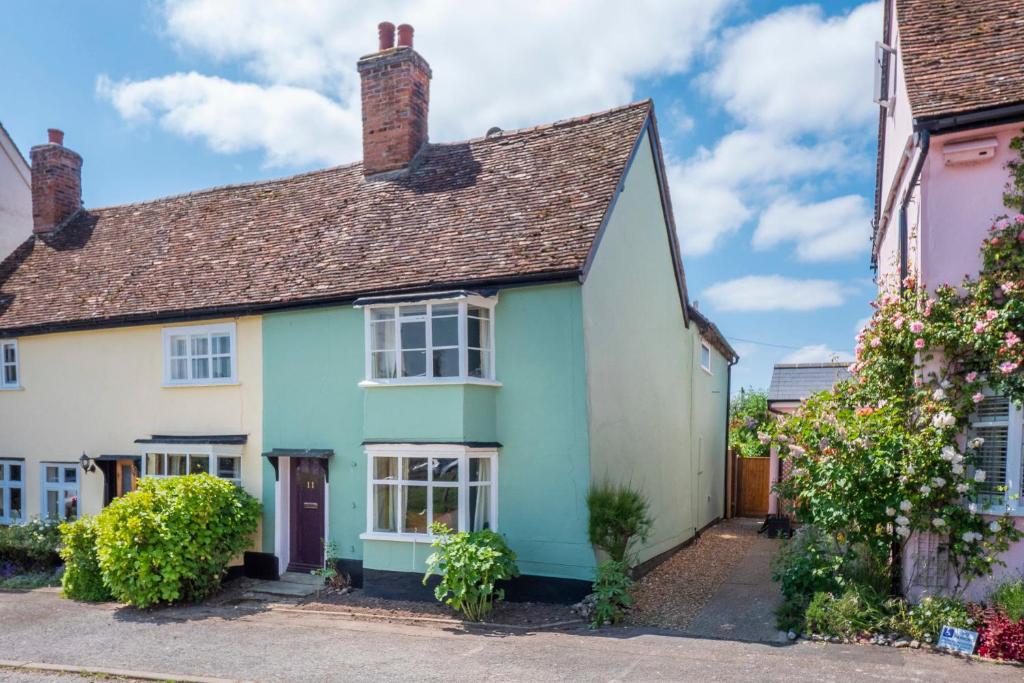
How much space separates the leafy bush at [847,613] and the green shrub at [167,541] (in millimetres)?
8667

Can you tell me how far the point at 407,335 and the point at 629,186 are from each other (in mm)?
4596

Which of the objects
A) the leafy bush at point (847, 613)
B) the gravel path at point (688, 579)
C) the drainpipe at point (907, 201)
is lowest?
the gravel path at point (688, 579)

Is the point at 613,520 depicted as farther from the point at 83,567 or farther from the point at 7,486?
the point at 7,486

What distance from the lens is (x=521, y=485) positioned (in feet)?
35.9

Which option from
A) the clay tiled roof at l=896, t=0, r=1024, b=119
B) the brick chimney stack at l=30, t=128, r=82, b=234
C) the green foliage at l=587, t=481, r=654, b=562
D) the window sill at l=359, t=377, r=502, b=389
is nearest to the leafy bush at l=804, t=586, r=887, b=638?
the green foliage at l=587, t=481, r=654, b=562

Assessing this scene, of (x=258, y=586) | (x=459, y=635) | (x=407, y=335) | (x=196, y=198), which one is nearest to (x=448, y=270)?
(x=407, y=335)

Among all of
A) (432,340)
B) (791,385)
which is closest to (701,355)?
(791,385)

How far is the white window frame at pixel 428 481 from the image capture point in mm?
10766

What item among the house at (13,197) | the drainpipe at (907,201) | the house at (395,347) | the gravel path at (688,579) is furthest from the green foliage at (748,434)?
the house at (13,197)

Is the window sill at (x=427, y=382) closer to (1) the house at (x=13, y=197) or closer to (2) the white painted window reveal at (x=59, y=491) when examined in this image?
(2) the white painted window reveal at (x=59, y=491)

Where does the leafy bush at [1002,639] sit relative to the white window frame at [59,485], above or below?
below

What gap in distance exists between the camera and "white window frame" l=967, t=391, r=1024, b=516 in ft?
27.3

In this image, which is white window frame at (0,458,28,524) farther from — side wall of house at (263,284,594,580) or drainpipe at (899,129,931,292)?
drainpipe at (899,129,931,292)

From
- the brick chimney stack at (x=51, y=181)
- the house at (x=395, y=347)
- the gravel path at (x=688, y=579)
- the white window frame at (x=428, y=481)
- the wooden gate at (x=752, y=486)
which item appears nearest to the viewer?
the gravel path at (x=688, y=579)
